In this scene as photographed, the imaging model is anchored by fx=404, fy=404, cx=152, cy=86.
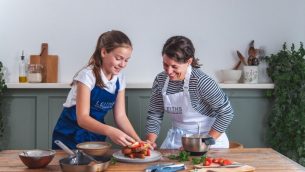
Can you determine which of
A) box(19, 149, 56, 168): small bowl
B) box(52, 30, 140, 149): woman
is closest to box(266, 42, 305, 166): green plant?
box(52, 30, 140, 149): woman

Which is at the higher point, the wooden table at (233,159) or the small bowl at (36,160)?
the small bowl at (36,160)

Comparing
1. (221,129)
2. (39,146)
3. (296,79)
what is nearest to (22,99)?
(39,146)

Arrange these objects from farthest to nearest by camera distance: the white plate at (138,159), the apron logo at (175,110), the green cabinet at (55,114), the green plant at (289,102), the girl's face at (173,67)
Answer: the green cabinet at (55,114), the green plant at (289,102), the apron logo at (175,110), the girl's face at (173,67), the white plate at (138,159)

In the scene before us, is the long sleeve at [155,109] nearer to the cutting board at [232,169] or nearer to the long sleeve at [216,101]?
the long sleeve at [216,101]

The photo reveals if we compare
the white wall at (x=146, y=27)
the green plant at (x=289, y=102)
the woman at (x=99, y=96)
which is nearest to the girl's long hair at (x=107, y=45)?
the woman at (x=99, y=96)

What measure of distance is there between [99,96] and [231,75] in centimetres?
140

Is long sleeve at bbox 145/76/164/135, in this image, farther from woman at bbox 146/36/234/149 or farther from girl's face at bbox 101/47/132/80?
girl's face at bbox 101/47/132/80

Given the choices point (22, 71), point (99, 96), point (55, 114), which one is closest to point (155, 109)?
point (99, 96)

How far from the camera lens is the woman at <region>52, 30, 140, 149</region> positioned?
192cm

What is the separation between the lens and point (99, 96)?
2070 millimetres

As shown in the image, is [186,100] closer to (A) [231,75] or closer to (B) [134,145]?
(B) [134,145]

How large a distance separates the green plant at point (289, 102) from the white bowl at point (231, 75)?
0.27m

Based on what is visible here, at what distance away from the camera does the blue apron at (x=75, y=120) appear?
2.08 m

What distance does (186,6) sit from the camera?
127 inches
